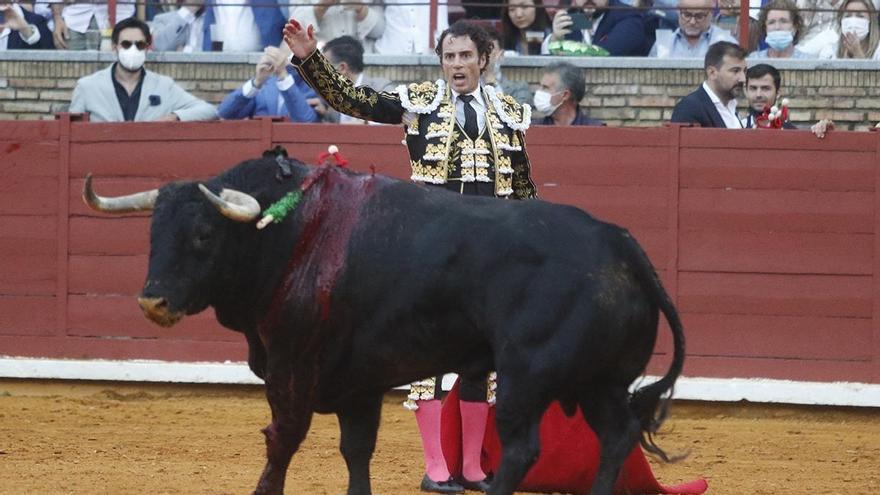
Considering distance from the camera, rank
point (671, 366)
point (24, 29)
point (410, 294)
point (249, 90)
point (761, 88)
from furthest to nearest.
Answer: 1. point (24, 29)
2. point (249, 90)
3. point (761, 88)
4. point (671, 366)
5. point (410, 294)

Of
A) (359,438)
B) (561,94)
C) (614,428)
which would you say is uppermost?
(561,94)

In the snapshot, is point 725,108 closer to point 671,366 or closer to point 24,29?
point 671,366

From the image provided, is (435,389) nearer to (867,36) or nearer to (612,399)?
(612,399)

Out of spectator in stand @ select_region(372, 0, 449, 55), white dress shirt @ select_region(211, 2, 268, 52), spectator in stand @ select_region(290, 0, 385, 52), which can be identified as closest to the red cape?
spectator in stand @ select_region(290, 0, 385, 52)

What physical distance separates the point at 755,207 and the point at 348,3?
2.37m

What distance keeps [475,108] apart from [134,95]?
3528mm

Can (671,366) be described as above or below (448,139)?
below

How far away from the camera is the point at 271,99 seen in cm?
856

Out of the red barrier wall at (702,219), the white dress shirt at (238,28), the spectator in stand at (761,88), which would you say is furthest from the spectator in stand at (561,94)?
the white dress shirt at (238,28)

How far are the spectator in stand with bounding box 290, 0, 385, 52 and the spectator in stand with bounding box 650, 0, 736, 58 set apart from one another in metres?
1.55

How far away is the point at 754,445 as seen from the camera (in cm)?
691

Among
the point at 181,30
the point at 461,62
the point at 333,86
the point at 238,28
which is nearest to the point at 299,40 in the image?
the point at 333,86

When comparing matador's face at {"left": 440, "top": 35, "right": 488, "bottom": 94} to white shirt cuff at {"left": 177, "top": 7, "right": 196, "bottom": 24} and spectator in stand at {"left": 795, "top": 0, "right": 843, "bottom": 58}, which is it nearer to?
spectator in stand at {"left": 795, "top": 0, "right": 843, "bottom": 58}

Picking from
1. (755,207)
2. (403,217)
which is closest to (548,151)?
(755,207)
